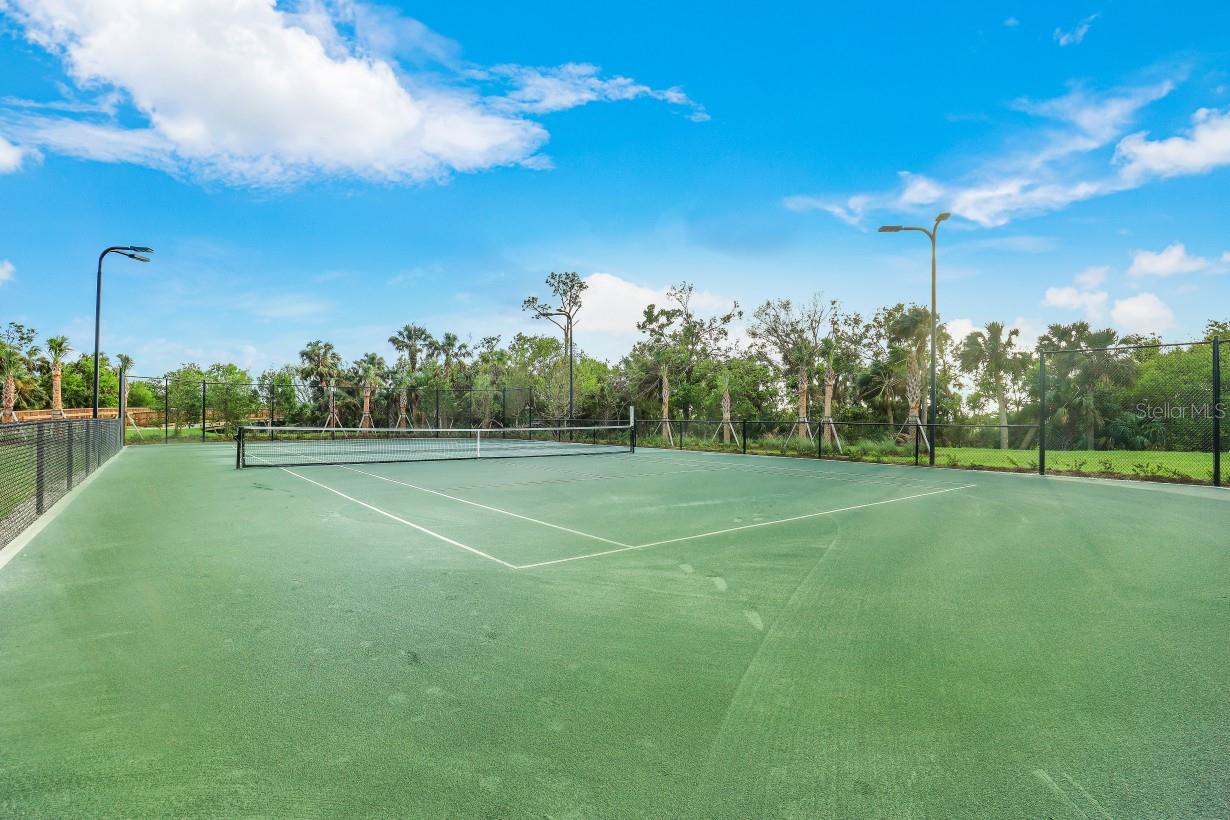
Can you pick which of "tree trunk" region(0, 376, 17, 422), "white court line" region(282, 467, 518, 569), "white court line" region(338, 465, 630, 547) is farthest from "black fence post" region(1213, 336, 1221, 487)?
"tree trunk" region(0, 376, 17, 422)

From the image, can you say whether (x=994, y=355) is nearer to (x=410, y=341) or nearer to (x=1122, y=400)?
(x=1122, y=400)

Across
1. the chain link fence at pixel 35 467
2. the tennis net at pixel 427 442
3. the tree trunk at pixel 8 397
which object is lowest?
the tennis net at pixel 427 442

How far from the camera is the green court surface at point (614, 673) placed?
2232 millimetres

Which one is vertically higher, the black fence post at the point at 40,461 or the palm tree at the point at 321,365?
the palm tree at the point at 321,365

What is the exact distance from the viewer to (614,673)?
10.4ft

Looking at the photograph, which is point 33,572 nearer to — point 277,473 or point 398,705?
point 398,705

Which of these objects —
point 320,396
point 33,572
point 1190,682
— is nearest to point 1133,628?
point 1190,682

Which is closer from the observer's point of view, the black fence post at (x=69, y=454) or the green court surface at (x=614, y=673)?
the green court surface at (x=614, y=673)

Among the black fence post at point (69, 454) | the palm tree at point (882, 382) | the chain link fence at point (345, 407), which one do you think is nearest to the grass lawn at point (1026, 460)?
the palm tree at point (882, 382)

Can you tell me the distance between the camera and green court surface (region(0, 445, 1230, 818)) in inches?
87.9

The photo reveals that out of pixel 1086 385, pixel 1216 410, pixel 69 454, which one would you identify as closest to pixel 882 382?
pixel 1086 385

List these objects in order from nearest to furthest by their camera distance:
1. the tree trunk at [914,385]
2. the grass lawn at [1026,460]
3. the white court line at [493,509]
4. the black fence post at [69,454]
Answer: the white court line at [493,509]
the black fence post at [69,454]
the grass lawn at [1026,460]
the tree trunk at [914,385]

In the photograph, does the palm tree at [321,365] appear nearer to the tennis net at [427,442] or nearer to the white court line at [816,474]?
the tennis net at [427,442]

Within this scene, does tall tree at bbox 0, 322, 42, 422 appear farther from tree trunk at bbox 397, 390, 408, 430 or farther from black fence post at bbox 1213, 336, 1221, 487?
black fence post at bbox 1213, 336, 1221, 487
